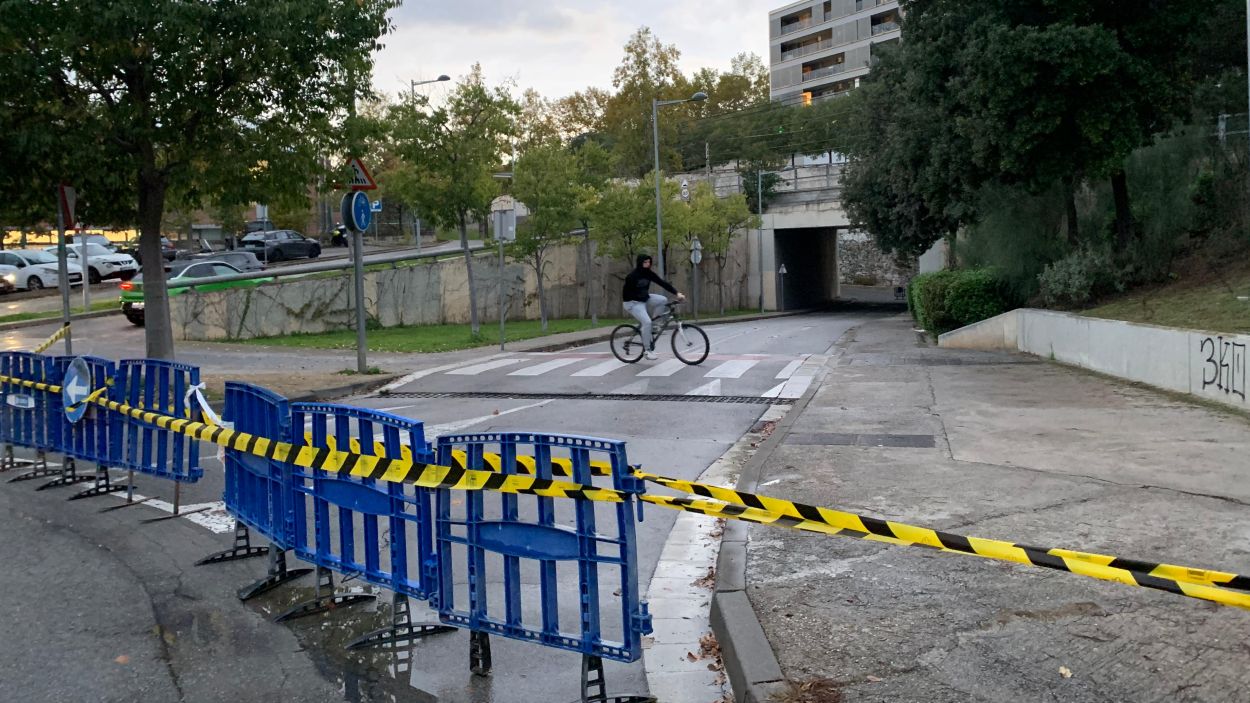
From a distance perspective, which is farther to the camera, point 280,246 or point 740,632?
point 280,246

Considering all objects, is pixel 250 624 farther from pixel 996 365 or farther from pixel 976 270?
pixel 976 270

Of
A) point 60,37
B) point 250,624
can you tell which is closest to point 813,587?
point 250,624

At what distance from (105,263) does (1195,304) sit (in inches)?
1607

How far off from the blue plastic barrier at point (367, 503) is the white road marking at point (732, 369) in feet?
37.8

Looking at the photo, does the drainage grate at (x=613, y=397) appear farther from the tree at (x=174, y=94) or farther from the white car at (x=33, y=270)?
the white car at (x=33, y=270)

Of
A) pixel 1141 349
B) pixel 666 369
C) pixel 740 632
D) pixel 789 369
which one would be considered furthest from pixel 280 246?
pixel 740 632

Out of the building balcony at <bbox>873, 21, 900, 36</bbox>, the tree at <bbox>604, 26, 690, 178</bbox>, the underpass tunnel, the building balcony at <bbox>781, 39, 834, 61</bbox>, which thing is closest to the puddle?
the underpass tunnel

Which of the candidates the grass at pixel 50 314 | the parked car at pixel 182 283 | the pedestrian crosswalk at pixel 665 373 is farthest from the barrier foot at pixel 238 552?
the grass at pixel 50 314

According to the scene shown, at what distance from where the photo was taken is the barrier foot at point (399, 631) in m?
5.65

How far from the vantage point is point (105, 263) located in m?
43.7

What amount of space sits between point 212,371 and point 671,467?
1256 centimetres

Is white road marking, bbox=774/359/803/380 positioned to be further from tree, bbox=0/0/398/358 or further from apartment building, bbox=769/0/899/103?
apartment building, bbox=769/0/899/103

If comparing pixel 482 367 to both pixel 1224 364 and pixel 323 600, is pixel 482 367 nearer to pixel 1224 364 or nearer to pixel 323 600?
pixel 1224 364

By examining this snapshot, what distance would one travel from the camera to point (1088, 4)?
18656mm
